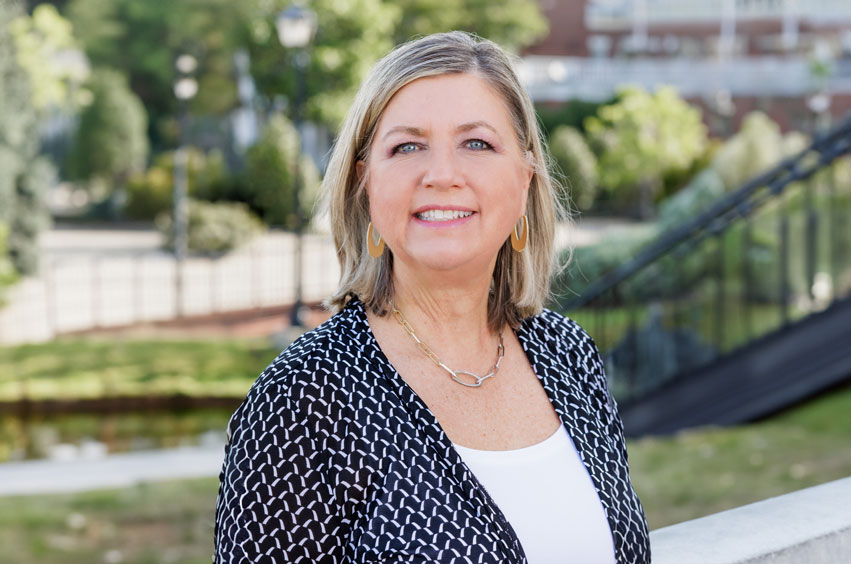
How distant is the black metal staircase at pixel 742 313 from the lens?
592 cm

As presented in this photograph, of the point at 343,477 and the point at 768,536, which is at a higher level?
the point at 343,477

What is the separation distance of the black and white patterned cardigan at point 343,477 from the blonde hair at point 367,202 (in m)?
0.29

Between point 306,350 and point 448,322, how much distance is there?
1.18 feet

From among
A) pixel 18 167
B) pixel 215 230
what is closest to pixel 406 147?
pixel 18 167

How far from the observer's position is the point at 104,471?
7.19 metres

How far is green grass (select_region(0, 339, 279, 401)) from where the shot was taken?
966cm

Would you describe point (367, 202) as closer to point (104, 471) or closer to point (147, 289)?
point (104, 471)

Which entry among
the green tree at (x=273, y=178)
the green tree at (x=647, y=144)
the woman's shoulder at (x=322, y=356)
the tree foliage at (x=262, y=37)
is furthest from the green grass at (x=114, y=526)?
the green tree at (x=647, y=144)

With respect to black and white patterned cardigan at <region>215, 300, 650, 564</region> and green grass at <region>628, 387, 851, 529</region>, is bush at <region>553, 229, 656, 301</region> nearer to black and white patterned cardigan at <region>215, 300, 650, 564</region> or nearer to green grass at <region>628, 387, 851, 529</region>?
green grass at <region>628, 387, 851, 529</region>

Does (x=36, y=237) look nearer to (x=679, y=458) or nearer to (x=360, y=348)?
(x=679, y=458)

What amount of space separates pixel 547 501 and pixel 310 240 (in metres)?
20.0

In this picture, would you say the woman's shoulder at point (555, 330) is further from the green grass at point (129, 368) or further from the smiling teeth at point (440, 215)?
the green grass at point (129, 368)

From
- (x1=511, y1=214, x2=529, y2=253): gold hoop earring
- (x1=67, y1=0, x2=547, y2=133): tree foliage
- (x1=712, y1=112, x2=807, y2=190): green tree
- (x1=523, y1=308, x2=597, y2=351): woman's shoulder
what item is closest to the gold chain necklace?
(x1=523, y1=308, x2=597, y2=351): woman's shoulder

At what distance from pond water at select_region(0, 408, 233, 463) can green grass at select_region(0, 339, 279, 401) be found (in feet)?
0.70
